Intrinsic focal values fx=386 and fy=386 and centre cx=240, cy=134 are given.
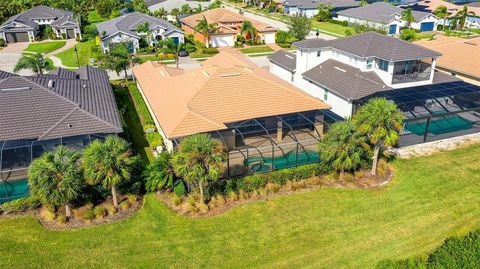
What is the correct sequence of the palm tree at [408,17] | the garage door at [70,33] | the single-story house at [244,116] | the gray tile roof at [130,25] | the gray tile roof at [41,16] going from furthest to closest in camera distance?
the palm tree at [408,17] → the garage door at [70,33] → the gray tile roof at [41,16] → the gray tile roof at [130,25] → the single-story house at [244,116]

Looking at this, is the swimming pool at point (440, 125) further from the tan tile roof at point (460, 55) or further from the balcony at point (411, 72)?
the tan tile roof at point (460, 55)

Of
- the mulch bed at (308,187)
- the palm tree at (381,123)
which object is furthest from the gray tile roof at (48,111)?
the palm tree at (381,123)

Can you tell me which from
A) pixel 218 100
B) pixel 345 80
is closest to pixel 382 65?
pixel 345 80

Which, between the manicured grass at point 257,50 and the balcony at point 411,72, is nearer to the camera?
the balcony at point 411,72

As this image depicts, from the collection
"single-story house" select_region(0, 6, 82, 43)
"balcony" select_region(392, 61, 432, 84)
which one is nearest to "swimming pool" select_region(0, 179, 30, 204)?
"balcony" select_region(392, 61, 432, 84)

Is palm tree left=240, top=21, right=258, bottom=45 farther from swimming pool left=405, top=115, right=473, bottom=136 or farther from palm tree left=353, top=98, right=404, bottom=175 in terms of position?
palm tree left=353, top=98, right=404, bottom=175

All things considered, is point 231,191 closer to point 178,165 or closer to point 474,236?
point 178,165
